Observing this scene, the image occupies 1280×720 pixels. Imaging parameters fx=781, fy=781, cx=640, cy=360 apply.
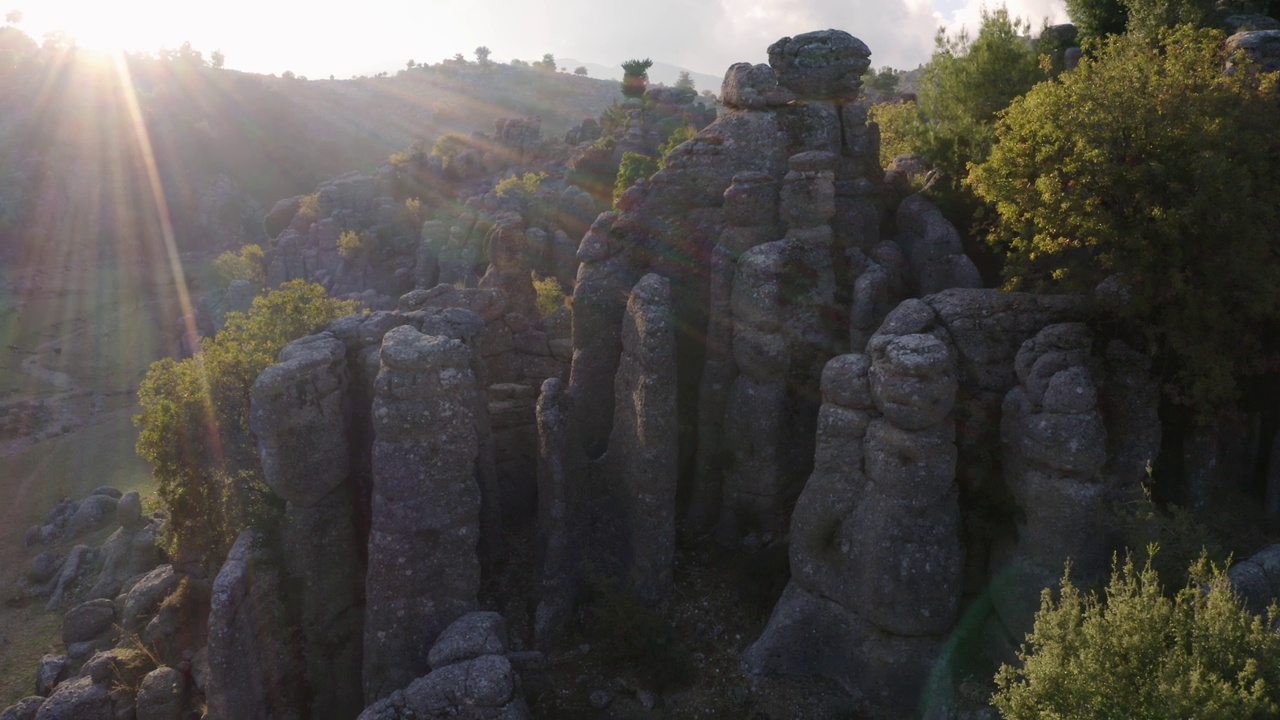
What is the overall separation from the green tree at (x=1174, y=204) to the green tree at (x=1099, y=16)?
16843mm

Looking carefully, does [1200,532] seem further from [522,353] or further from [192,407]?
[192,407]

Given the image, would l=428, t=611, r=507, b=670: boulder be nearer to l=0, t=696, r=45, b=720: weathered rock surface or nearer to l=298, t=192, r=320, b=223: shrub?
l=0, t=696, r=45, b=720: weathered rock surface

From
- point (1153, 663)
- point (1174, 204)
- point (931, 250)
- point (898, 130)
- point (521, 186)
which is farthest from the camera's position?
point (521, 186)

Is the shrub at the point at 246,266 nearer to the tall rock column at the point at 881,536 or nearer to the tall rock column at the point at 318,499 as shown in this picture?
the tall rock column at the point at 318,499

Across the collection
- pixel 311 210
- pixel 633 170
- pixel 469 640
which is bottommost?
pixel 469 640

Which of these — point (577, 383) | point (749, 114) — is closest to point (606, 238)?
point (577, 383)

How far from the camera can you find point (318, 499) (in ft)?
51.9

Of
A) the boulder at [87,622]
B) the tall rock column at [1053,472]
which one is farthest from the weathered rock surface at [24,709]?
the tall rock column at [1053,472]

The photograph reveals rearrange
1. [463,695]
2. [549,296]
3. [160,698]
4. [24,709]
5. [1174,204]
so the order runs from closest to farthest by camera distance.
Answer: [463,695]
[1174,204]
[160,698]
[24,709]
[549,296]

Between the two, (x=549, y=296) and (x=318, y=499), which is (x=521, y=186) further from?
(x=318, y=499)

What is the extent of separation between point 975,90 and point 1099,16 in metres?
9.58

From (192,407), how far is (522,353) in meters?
8.80

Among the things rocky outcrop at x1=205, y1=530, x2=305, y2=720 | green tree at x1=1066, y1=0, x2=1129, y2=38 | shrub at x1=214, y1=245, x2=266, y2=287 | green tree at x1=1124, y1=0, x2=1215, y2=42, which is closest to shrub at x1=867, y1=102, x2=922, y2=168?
green tree at x1=1124, y1=0, x2=1215, y2=42

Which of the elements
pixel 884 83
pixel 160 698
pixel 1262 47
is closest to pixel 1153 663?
pixel 1262 47
